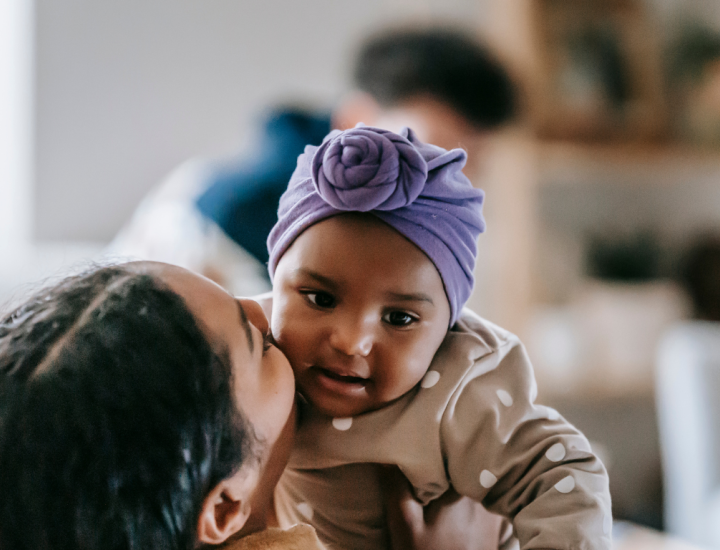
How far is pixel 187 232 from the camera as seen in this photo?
81 centimetres

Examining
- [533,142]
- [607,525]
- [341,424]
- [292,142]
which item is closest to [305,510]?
[341,424]

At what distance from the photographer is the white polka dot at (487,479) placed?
35 cm

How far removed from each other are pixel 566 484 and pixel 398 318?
0.12 meters

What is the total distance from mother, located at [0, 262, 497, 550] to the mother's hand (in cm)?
8

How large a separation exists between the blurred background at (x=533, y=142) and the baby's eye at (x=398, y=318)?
3.47ft

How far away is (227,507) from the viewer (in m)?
0.30

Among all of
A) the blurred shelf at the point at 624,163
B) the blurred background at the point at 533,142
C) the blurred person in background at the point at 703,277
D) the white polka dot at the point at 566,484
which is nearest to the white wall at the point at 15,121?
the blurred background at the point at 533,142

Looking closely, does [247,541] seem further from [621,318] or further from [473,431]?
[621,318]

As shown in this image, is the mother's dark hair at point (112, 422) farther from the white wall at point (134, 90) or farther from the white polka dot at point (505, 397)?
the white wall at point (134, 90)

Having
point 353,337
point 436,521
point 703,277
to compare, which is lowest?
point 703,277

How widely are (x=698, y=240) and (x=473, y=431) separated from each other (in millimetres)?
1930

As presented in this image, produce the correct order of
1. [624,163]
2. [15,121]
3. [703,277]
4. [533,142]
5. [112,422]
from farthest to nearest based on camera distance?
[703,277] → [624,163] → [533,142] → [15,121] → [112,422]

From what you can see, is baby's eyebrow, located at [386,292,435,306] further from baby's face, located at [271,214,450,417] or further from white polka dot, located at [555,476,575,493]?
white polka dot, located at [555,476,575,493]

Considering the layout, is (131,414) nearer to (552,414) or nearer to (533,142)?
(552,414)
